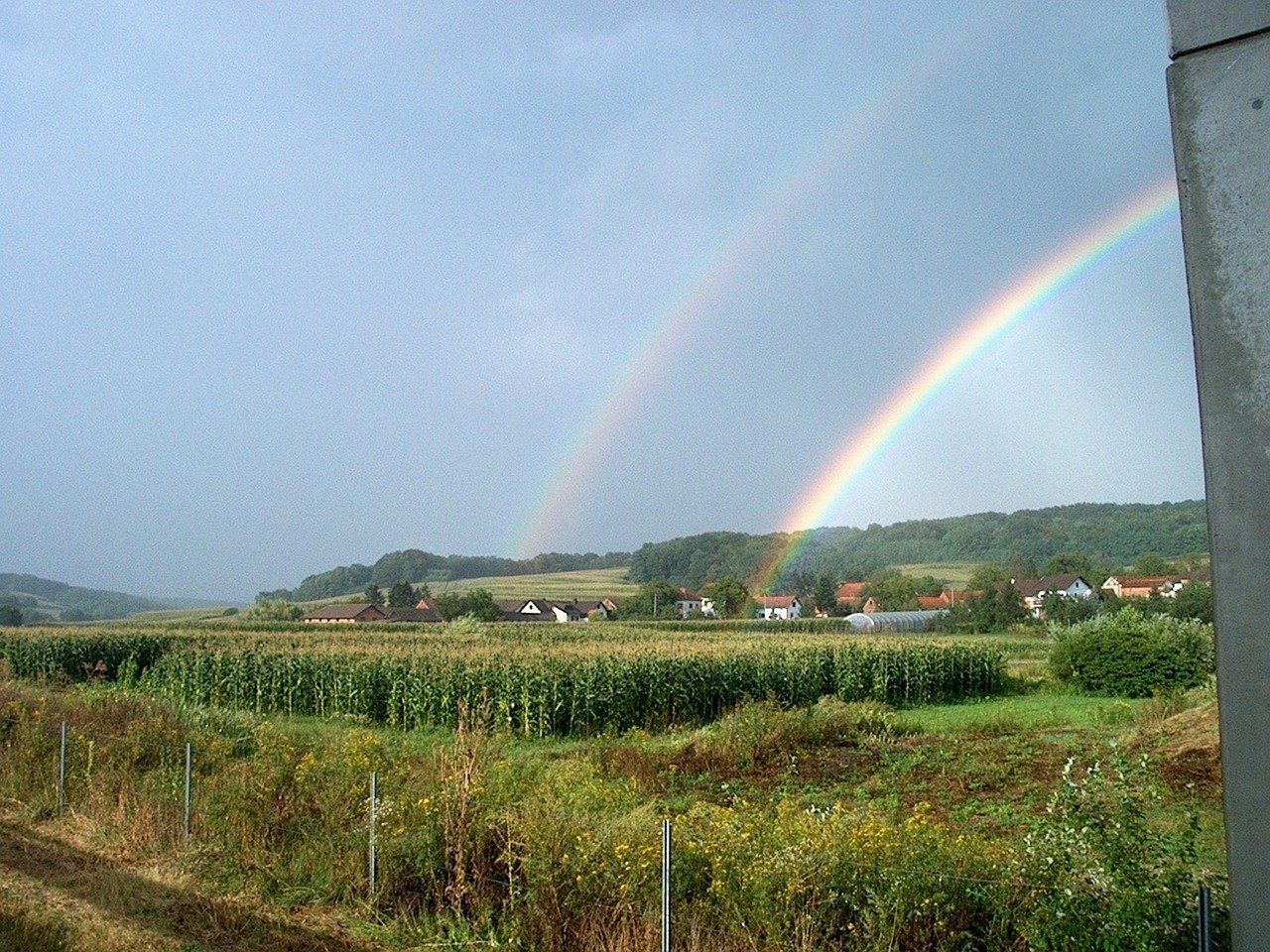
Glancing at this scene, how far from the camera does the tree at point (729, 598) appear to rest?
92625mm

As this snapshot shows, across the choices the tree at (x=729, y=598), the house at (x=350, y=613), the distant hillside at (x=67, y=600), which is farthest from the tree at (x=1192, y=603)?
the distant hillside at (x=67, y=600)

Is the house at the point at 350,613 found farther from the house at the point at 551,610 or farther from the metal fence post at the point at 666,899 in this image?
the metal fence post at the point at 666,899

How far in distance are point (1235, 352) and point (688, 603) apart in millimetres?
99151

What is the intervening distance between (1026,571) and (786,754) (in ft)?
281

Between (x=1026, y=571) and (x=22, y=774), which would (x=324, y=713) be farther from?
(x=1026, y=571)

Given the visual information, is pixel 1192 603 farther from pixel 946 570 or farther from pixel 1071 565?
pixel 946 570

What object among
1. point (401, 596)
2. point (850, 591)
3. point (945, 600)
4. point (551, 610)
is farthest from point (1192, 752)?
point (401, 596)

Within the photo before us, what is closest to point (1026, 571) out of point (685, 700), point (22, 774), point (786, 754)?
point (685, 700)

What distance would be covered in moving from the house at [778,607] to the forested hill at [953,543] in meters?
3.60

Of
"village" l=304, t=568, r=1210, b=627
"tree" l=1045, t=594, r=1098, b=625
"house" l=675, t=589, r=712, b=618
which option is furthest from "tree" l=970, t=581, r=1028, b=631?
"house" l=675, t=589, r=712, b=618

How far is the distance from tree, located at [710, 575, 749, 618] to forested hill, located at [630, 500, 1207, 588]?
10.5 metres

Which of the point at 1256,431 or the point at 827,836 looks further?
the point at 827,836

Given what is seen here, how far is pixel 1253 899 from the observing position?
8.29ft

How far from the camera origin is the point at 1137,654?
2803cm
